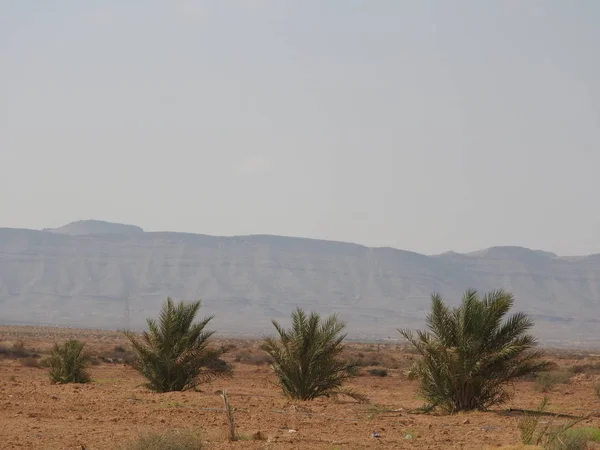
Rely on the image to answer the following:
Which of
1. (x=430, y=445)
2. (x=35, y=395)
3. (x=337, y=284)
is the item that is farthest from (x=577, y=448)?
(x=337, y=284)

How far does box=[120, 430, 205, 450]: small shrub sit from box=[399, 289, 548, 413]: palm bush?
27.8ft

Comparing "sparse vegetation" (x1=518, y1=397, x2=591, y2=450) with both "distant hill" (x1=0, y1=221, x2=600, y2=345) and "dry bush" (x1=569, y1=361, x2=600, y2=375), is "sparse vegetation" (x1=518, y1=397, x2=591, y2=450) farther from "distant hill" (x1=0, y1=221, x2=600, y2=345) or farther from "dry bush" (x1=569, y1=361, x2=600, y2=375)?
"distant hill" (x1=0, y1=221, x2=600, y2=345)

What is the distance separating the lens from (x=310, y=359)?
23266 millimetres

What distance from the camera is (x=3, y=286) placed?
592 ft

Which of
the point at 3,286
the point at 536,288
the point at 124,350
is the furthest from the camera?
the point at 536,288

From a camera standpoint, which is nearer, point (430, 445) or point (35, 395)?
point (430, 445)

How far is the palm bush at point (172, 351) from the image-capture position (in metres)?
24.5

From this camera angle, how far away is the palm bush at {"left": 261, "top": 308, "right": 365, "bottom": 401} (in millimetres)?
23266

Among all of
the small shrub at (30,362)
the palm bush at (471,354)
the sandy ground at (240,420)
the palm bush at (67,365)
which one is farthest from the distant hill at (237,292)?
the palm bush at (471,354)

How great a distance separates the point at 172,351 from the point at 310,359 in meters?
3.83

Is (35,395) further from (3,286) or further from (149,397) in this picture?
(3,286)

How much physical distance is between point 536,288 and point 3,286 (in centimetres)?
10987

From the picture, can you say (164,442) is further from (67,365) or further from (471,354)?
(67,365)

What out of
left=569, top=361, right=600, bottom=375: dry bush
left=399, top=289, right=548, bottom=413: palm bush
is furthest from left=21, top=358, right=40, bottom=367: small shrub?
left=569, top=361, right=600, bottom=375: dry bush
